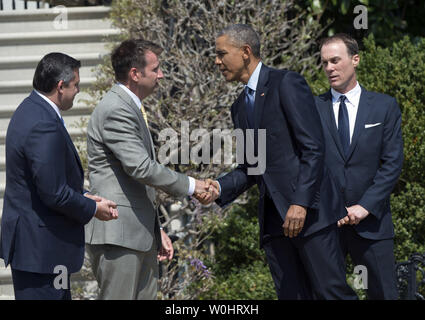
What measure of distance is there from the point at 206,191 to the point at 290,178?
2.39 feet

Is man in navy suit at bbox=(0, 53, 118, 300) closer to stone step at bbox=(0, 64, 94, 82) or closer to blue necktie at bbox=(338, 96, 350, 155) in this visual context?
blue necktie at bbox=(338, 96, 350, 155)

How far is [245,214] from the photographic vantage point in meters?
7.62

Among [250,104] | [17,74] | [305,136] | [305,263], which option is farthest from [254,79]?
[17,74]

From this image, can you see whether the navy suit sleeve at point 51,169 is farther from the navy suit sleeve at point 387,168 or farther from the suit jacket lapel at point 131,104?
the navy suit sleeve at point 387,168

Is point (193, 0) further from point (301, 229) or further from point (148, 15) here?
point (301, 229)

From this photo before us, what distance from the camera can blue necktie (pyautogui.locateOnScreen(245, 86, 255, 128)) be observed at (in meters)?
4.62

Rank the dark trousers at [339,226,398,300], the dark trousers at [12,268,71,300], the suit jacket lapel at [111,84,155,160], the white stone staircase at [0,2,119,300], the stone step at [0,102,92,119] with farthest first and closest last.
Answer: the white stone staircase at [0,2,119,300], the stone step at [0,102,92,119], the dark trousers at [339,226,398,300], the suit jacket lapel at [111,84,155,160], the dark trousers at [12,268,71,300]

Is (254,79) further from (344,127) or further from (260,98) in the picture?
(344,127)

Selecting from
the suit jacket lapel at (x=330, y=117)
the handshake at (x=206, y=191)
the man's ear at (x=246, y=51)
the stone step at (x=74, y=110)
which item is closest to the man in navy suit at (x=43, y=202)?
the handshake at (x=206, y=191)

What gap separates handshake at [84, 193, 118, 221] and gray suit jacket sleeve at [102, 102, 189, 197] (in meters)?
0.22

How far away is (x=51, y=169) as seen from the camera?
4.11m

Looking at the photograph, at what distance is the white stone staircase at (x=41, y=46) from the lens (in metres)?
7.86

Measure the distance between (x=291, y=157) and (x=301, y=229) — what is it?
45 centimetres

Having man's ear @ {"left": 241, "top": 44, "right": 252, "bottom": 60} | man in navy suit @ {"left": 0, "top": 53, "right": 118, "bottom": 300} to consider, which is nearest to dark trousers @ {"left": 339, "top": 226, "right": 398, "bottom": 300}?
man's ear @ {"left": 241, "top": 44, "right": 252, "bottom": 60}
